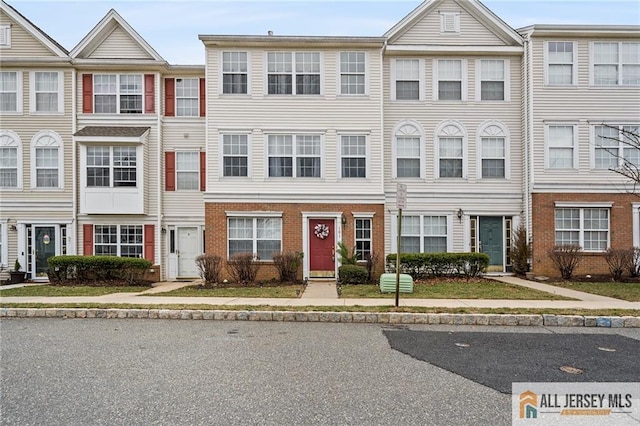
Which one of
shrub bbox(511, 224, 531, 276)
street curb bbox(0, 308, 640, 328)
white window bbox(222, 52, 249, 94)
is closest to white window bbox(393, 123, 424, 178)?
shrub bbox(511, 224, 531, 276)

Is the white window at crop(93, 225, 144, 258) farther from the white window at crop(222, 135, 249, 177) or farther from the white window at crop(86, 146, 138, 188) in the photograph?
the white window at crop(222, 135, 249, 177)

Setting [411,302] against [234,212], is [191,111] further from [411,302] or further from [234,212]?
[411,302]

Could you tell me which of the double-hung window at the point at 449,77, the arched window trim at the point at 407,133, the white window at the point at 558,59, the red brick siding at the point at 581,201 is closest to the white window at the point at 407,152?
the arched window trim at the point at 407,133

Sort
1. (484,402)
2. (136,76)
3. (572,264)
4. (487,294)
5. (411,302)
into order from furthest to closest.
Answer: (136,76)
(572,264)
(487,294)
(411,302)
(484,402)

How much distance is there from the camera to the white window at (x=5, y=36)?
18.8 meters

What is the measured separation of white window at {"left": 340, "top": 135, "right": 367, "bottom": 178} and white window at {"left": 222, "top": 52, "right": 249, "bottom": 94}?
429 cm

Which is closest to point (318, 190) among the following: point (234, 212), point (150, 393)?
point (234, 212)

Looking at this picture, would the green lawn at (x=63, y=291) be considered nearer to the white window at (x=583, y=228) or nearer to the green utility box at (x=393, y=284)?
the green utility box at (x=393, y=284)

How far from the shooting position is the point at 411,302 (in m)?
11.1

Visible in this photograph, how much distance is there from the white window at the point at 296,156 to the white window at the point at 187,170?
3.68 meters

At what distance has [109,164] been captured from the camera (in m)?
18.4

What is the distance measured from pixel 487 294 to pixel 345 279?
15.5ft

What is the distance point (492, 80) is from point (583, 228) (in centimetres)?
684

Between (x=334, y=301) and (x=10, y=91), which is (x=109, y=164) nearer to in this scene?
(x=10, y=91)
